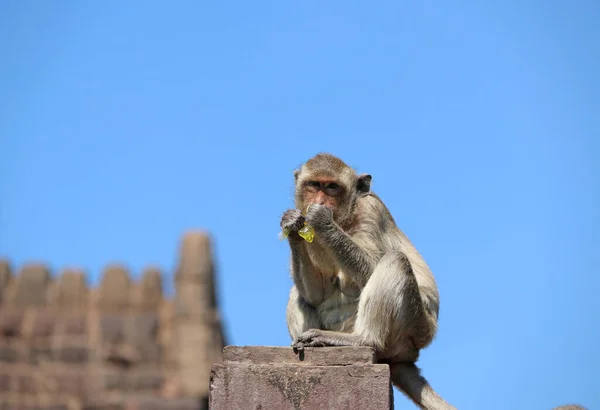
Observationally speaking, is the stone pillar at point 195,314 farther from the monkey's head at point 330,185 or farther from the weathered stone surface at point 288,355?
the weathered stone surface at point 288,355

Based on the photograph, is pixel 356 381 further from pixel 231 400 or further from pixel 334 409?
pixel 231 400

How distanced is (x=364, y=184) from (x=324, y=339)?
2.01 metres

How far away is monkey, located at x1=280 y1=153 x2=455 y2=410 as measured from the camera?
1402 centimetres

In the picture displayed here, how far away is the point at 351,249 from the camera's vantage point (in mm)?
14398

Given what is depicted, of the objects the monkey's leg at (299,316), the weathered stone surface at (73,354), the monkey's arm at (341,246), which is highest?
the weathered stone surface at (73,354)

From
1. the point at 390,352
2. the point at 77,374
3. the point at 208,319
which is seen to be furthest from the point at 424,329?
the point at 77,374

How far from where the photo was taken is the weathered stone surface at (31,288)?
34594 millimetres

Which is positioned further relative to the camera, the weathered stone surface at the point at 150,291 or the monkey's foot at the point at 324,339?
the weathered stone surface at the point at 150,291

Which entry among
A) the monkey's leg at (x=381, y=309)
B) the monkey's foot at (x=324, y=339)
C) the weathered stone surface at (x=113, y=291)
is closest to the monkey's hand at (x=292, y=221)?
the monkey's leg at (x=381, y=309)

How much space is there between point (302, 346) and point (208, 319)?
19176 mm

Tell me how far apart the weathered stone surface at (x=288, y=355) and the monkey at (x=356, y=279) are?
0.11 metres

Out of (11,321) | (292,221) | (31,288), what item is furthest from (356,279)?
(11,321)

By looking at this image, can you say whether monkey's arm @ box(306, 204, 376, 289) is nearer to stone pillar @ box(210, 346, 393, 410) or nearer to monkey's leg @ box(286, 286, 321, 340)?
monkey's leg @ box(286, 286, 321, 340)

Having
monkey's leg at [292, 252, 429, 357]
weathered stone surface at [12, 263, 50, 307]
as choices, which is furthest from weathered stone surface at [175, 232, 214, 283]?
monkey's leg at [292, 252, 429, 357]
